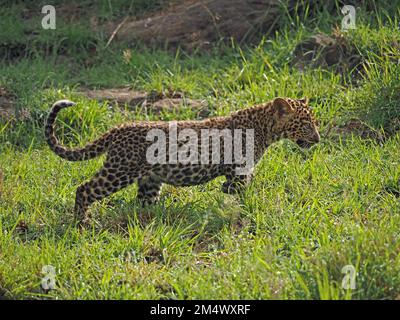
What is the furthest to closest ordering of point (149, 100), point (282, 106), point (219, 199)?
point (149, 100) < point (282, 106) < point (219, 199)

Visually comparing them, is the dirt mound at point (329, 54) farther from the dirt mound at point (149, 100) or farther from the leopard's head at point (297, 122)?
the leopard's head at point (297, 122)

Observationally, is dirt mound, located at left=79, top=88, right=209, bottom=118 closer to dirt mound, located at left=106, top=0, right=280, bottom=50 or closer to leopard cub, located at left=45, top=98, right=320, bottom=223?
dirt mound, located at left=106, top=0, right=280, bottom=50

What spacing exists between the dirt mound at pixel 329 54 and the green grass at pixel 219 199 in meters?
0.13

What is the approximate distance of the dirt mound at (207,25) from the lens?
12.5m

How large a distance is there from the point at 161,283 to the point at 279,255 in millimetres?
950

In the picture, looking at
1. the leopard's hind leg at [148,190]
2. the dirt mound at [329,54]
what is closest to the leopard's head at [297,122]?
the leopard's hind leg at [148,190]

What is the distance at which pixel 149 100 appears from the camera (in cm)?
1126

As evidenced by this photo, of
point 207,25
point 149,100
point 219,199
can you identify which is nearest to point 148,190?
point 219,199

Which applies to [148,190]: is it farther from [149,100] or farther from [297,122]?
[149,100]

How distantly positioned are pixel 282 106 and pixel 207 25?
160 inches

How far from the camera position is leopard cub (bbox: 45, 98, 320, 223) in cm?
838

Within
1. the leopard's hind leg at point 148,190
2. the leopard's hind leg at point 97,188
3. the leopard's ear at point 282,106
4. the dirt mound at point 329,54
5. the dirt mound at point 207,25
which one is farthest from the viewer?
the dirt mound at point 207,25
